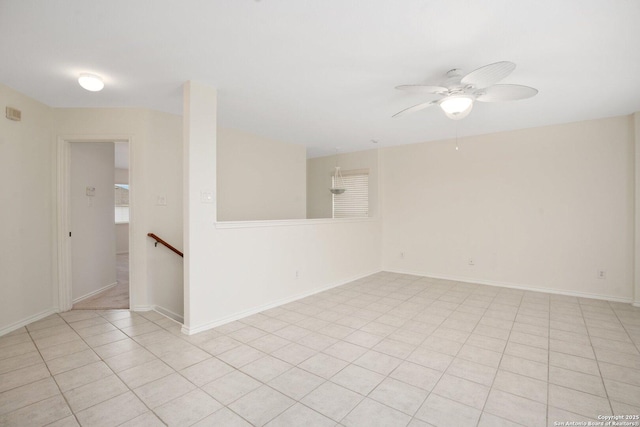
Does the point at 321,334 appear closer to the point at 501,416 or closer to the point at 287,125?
the point at 501,416

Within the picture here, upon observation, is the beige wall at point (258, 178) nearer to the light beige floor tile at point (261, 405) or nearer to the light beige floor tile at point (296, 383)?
the light beige floor tile at point (296, 383)

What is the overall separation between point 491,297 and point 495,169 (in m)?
2.09

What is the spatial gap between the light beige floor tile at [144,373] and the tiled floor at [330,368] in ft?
0.04

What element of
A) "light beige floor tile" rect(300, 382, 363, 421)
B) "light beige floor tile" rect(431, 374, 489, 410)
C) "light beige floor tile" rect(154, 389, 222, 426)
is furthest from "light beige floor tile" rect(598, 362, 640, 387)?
"light beige floor tile" rect(154, 389, 222, 426)

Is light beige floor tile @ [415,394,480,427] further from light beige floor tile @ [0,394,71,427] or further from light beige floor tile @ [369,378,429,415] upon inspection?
light beige floor tile @ [0,394,71,427]

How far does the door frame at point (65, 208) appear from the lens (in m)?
3.61

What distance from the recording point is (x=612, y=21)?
2.00m

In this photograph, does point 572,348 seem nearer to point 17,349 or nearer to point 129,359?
point 129,359

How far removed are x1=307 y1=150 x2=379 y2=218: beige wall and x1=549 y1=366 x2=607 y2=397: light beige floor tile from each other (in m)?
4.09

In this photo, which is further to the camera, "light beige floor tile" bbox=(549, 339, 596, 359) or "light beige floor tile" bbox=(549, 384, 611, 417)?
"light beige floor tile" bbox=(549, 339, 596, 359)

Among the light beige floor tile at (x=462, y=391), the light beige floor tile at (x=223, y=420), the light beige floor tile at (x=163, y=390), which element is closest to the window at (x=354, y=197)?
the light beige floor tile at (x=462, y=391)

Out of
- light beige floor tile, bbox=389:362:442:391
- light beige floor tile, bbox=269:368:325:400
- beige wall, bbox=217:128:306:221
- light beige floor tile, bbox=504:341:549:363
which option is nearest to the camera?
light beige floor tile, bbox=269:368:325:400

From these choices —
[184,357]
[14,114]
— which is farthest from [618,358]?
[14,114]

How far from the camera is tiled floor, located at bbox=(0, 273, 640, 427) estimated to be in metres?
1.84
